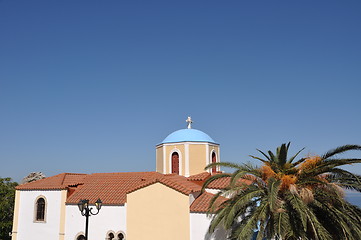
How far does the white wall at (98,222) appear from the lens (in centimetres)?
1630

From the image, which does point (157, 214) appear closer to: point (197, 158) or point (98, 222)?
point (98, 222)

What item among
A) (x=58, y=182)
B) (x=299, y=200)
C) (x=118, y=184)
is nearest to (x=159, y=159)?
(x=118, y=184)

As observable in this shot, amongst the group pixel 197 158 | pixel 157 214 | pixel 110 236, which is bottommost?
pixel 110 236

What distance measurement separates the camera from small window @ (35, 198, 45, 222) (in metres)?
18.3

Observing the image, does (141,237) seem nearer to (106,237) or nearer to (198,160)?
(106,237)

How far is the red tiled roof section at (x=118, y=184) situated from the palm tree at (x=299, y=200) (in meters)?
4.37

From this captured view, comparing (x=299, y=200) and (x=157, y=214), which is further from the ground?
(x=299, y=200)

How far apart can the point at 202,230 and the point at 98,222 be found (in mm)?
6257

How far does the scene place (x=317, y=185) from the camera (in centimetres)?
1089

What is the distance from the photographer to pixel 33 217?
60.3ft

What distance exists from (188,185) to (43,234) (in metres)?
9.54

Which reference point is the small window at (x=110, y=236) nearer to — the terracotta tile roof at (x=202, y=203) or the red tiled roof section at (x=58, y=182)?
the red tiled roof section at (x=58, y=182)

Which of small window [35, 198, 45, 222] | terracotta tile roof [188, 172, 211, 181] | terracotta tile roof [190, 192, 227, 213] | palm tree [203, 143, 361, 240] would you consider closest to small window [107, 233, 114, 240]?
small window [35, 198, 45, 222]

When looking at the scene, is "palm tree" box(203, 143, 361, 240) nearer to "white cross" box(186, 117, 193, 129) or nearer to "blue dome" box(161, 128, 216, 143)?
"blue dome" box(161, 128, 216, 143)
